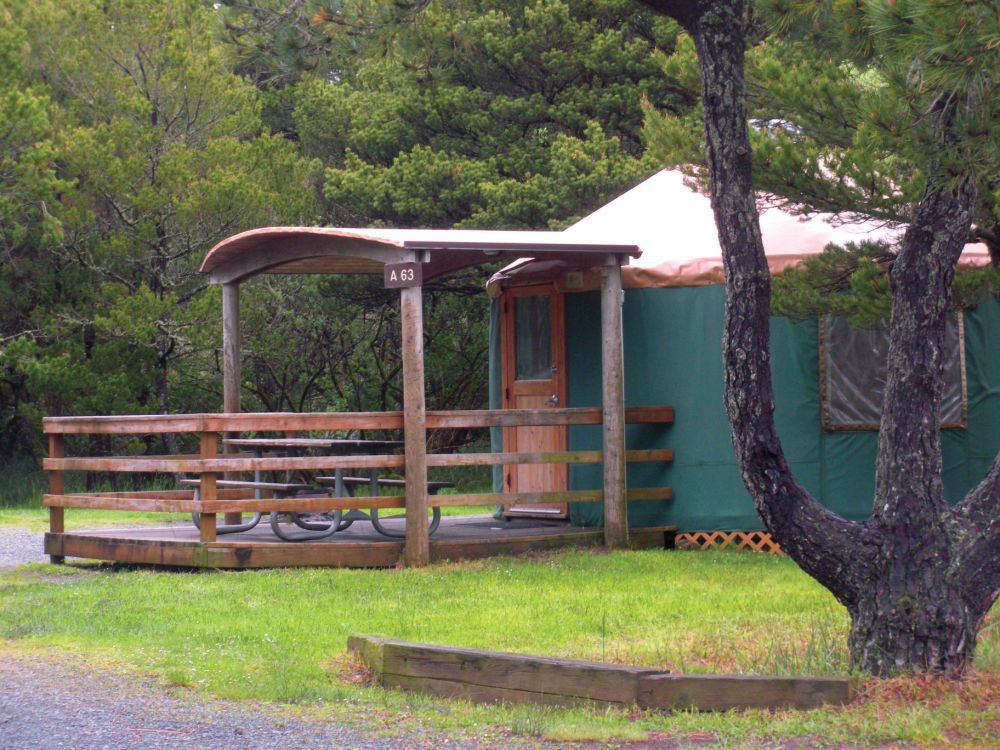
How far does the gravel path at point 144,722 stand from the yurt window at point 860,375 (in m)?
5.86

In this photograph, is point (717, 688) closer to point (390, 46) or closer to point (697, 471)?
point (390, 46)

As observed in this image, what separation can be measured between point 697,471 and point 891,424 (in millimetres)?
4873

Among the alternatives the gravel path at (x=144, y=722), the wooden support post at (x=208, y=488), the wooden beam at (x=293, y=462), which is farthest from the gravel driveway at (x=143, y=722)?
the wooden support post at (x=208, y=488)

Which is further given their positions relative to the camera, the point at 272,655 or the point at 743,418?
the point at 272,655

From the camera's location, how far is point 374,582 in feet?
26.2

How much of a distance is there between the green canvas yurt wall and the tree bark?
178 inches

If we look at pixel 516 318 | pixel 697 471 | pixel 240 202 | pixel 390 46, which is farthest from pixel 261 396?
pixel 390 46

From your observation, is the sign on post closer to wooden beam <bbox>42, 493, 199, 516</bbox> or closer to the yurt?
the yurt

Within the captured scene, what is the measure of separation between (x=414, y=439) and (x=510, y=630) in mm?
2616

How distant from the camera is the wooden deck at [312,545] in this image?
8.66m

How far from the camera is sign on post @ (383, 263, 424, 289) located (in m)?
8.46

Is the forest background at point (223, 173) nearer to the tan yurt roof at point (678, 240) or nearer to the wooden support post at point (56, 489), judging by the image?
the tan yurt roof at point (678, 240)

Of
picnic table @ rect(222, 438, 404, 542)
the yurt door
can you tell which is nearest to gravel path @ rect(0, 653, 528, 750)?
picnic table @ rect(222, 438, 404, 542)

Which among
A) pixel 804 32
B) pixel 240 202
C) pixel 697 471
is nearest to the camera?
pixel 804 32
